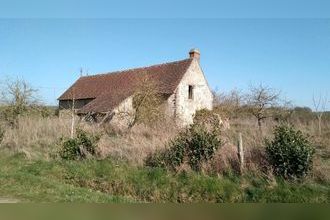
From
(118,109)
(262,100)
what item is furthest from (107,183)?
(262,100)

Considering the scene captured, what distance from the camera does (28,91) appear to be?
109ft

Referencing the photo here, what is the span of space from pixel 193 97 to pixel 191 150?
20.8m

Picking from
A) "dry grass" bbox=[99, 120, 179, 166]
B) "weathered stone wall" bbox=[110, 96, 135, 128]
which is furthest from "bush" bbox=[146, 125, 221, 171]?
"weathered stone wall" bbox=[110, 96, 135, 128]

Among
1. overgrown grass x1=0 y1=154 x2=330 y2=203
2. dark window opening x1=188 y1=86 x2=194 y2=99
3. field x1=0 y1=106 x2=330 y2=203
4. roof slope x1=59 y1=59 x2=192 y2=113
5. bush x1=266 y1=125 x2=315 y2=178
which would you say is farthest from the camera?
dark window opening x1=188 y1=86 x2=194 y2=99

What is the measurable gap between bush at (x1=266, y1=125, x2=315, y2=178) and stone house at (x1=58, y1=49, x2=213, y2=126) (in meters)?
16.1

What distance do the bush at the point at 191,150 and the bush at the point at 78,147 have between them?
11.0 feet

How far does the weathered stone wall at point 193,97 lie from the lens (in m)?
31.9

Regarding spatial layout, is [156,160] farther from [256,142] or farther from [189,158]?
[256,142]

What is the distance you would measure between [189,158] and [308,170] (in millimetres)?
3778

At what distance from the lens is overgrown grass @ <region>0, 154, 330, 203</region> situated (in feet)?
33.2

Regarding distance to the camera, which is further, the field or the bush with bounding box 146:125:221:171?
the bush with bounding box 146:125:221:171

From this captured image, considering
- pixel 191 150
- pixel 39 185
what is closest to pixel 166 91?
pixel 191 150

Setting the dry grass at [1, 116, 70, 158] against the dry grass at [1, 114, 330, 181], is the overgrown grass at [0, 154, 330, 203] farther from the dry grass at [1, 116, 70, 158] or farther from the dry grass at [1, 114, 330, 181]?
the dry grass at [1, 116, 70, 158]

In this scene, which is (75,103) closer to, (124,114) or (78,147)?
(124,114)
